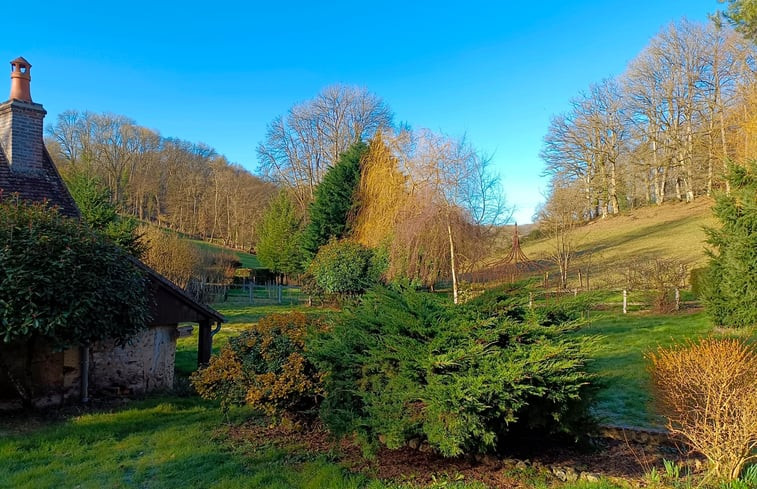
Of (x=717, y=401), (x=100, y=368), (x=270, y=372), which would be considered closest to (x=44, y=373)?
(x=100, y=368)

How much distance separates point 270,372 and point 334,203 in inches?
717

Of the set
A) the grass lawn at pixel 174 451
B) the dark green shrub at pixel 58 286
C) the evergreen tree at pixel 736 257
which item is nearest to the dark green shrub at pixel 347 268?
the grass lawn at pixel 174 451

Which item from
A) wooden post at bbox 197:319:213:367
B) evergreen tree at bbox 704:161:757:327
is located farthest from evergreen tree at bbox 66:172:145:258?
evergreen tree at bbox 704:161:757:327

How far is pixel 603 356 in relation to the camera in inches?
397

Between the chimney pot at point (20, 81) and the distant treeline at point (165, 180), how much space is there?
118ft

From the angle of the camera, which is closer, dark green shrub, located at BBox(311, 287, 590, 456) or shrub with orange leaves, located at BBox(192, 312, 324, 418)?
dark green shrub, located at BBox(311, 287, 590, 456)

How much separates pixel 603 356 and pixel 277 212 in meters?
27.0

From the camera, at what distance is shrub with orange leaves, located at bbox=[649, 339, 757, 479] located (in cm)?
388

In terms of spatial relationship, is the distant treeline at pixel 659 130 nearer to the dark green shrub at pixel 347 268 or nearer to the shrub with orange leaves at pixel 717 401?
the dark green shrub at pixel 347 268

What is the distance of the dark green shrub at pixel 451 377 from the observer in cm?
389

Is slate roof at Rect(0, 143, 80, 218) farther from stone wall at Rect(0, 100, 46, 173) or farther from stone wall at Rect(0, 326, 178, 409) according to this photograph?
stone wall at Rect(0, 326, 178, 409)

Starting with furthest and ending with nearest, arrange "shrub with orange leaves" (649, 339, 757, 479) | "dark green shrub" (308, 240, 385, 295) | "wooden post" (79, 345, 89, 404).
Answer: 1. "dark green shrub" (308, 240, 385, 295)
2. "wooden post" (79, 345, 89, 404)
3. "shrub with orange leaves" (649, 339, 757, 479)

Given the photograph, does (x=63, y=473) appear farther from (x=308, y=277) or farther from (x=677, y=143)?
(x=677, y=143)

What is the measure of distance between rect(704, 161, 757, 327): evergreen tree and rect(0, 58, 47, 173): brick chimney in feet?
50.9
